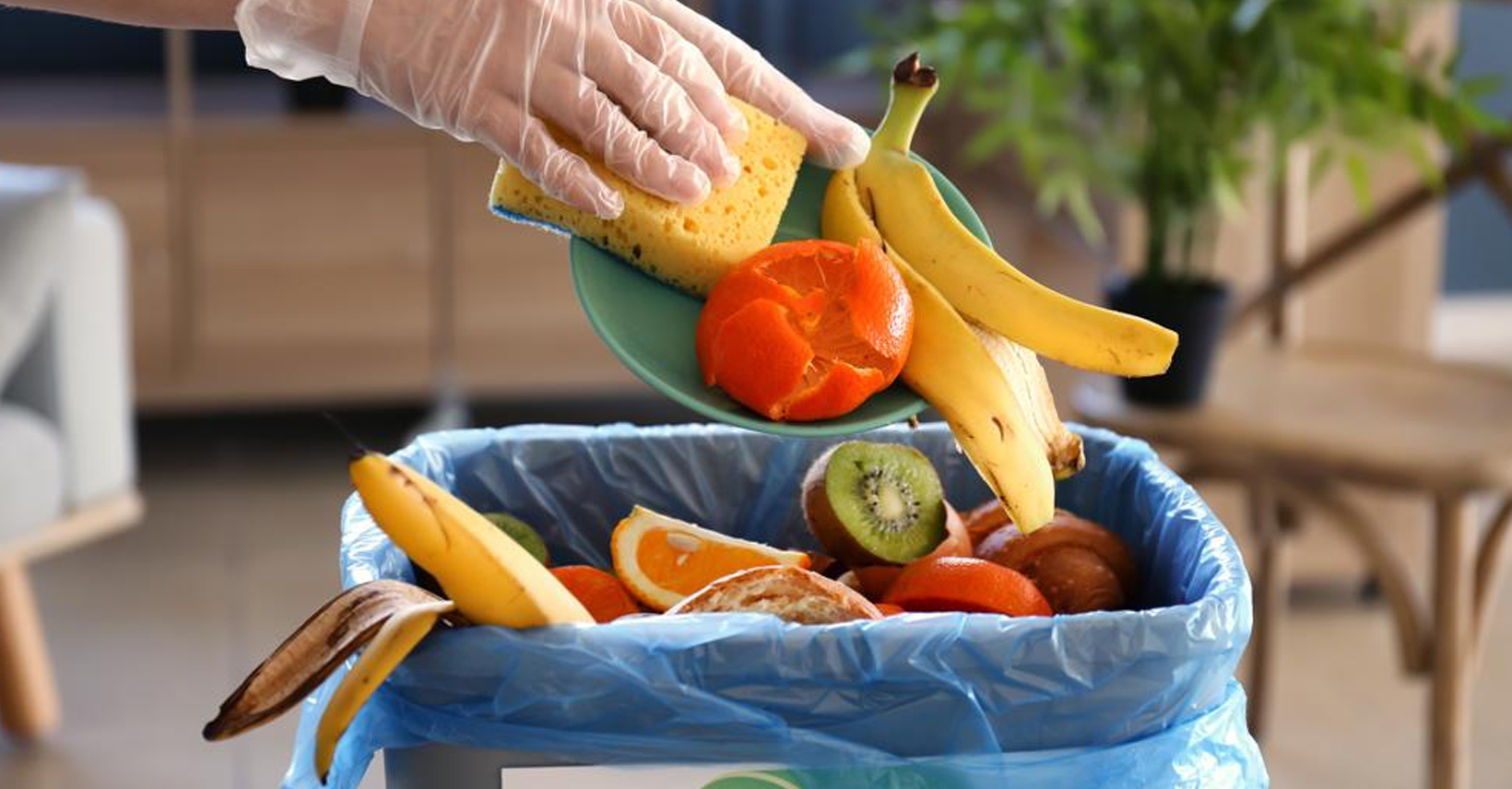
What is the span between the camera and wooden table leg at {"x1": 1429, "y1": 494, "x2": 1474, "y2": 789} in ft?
6.79

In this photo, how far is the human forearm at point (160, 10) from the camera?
1.14 m

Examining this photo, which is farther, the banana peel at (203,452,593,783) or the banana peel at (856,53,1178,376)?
the banana peel at (856,53,1178,376)

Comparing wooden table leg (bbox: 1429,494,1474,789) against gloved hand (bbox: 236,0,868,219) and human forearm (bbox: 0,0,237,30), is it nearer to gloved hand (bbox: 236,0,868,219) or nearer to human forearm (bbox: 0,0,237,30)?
gloved hand (bbox: 236,0,868,219)

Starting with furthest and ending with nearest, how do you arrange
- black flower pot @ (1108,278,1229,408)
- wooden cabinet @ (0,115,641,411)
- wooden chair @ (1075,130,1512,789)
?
wooden cabinet @ (0,115,641,411) < black flower pot @ (1108,278,1229,408) < wooden chair @ (1075,130,1512,789)

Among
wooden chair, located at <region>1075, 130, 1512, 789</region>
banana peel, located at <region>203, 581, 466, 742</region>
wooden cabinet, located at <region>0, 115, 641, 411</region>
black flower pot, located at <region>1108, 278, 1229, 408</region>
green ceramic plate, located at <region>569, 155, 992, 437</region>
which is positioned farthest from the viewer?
wooden cabinet, located at <region>0, 115, 641, 411</region>

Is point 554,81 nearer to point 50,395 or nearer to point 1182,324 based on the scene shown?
point 1182,324

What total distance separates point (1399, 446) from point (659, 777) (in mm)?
1327

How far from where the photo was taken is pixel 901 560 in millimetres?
1125

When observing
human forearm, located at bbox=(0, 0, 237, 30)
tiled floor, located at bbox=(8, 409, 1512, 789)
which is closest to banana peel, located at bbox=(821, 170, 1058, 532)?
human forearm, located at bbox=(0, 0, 237, 30)

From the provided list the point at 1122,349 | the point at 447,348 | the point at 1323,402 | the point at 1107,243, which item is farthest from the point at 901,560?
the point at 447,348

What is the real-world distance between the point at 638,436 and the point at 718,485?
6cm

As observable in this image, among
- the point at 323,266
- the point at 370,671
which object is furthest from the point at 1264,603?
the point at 323,266

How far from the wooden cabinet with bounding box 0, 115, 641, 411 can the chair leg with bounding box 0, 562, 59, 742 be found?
3.46 feet

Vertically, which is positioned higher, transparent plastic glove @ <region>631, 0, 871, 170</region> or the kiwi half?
transparent plastic glove @ <region>631, 0, 871, 170</region>
